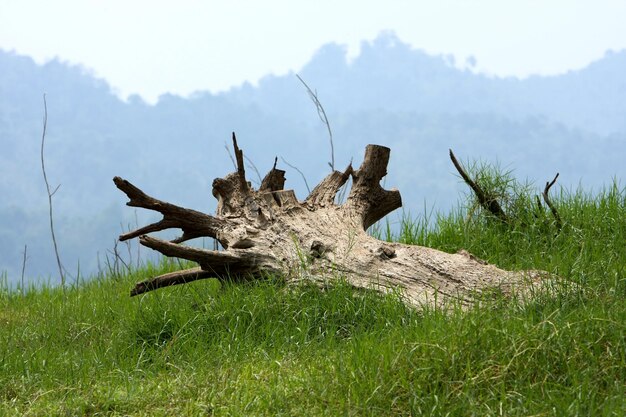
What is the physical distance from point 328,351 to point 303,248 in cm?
139

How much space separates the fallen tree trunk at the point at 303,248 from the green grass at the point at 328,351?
196 mm

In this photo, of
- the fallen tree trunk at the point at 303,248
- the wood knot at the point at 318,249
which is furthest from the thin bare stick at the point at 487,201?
the wood knot at the point at 318,249

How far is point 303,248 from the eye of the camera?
6664mm

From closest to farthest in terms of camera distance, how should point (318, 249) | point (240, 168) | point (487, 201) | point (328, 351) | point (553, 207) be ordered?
point (328, 351), point (318, 249), point (240, 168), point (553, 207), point (487, 201)

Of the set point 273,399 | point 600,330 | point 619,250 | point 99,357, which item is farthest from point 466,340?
point 619,250

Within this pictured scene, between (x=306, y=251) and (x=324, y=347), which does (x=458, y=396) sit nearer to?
(x=324, y=347)

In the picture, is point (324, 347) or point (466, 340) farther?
point (324, 347)

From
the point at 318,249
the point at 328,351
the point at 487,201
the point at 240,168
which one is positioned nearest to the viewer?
the point at 328,351

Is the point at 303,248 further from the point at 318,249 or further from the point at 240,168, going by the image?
the point at 240,168

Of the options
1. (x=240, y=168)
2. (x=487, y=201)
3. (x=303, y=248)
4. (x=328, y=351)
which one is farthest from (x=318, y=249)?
(x=487, y=201)

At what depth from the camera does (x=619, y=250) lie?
7461mm

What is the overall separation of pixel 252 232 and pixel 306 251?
0.54 metres

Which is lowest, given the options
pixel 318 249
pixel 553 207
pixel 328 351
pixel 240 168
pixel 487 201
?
pixel 328 351

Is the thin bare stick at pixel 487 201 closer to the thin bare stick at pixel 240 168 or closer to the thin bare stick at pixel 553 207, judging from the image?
the thin bare stick at pixel 553 207
